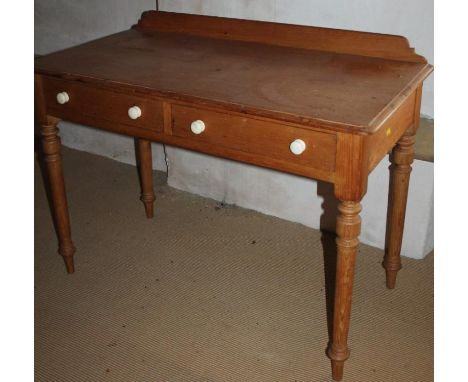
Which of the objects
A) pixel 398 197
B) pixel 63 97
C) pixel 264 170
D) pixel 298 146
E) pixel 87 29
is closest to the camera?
pixel 298 146

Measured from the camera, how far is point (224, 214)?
2.75 metres

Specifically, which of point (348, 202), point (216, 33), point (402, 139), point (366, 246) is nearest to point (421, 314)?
point (366, 246)

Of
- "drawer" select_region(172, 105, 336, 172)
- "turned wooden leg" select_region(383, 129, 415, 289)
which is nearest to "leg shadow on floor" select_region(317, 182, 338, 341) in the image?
"turned wooden leg" select_region(383, 129, 415, 289)

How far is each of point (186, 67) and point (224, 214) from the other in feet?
3.12

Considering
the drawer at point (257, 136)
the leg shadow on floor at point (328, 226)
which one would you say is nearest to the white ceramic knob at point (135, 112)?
the drawer at point (257, 136)

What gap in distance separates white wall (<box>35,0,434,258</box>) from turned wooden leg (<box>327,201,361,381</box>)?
27.5 inches

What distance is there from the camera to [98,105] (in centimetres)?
193

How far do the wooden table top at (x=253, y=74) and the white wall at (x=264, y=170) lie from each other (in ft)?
0.66

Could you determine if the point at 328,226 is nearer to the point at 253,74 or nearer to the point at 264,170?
the point at 264,170

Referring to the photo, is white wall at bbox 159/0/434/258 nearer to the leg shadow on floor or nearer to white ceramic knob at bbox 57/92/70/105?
the leg shadow on floor

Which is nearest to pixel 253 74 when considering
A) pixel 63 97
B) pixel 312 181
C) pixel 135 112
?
pixel 135 112

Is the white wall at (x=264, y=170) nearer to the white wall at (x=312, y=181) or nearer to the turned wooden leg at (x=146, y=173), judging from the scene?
the white wall at (x=312, y=181)

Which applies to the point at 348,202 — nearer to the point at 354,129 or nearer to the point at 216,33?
the point at 354,129

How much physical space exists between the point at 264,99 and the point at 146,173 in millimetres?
1141
